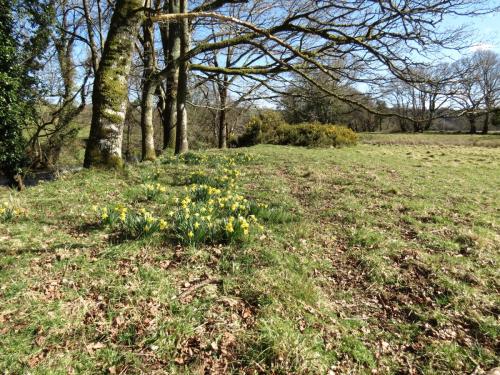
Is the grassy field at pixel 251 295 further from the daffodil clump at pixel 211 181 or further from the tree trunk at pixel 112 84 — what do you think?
the tree trunk at pixel 112 84

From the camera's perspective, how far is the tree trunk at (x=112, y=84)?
566cm

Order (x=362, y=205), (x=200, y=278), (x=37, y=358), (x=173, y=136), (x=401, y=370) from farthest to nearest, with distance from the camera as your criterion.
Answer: (x=173, y=136)
(x=362, y=205)
(x=200, y=278)
(x=401, y=370)
(x=37, y=358)

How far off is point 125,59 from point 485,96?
6112 millimetres

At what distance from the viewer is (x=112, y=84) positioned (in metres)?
5.71

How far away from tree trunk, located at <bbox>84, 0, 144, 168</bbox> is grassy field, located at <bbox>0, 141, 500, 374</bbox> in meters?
1.29

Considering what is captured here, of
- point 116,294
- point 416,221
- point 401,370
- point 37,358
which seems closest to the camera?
point 37,358

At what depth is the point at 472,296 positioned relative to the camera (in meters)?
3.04

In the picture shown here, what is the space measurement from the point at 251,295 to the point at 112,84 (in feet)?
16.3

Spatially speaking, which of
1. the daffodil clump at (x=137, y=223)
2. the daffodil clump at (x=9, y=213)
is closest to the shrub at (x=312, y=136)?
the daffodil clump at (x=137, y=223)

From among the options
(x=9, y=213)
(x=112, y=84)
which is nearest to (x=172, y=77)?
(x=112, y=84)

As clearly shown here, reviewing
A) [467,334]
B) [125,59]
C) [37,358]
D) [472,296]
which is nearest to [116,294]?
[37,358]

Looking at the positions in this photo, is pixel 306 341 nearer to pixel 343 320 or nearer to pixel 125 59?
pixel 343 320

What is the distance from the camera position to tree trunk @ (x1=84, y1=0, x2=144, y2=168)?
5664mm

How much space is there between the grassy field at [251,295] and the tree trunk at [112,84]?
1290mm
